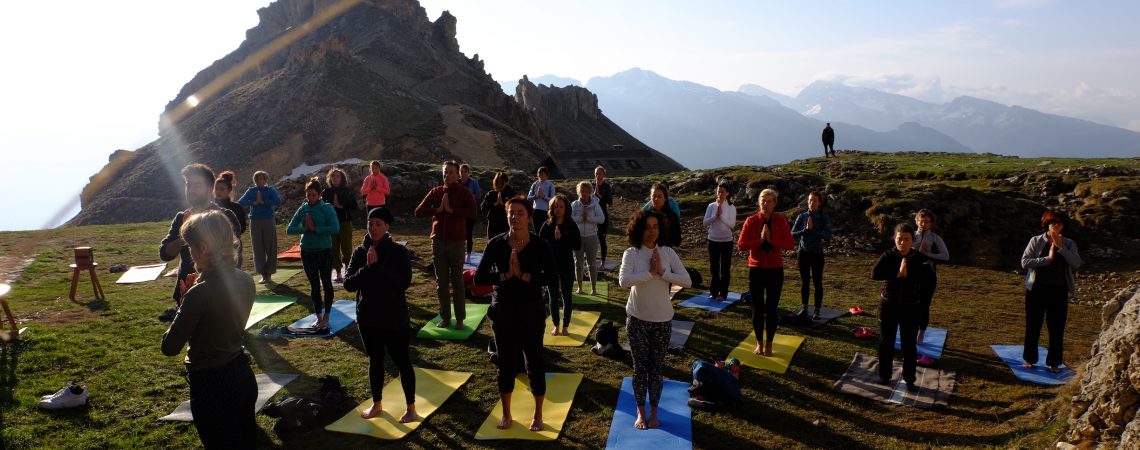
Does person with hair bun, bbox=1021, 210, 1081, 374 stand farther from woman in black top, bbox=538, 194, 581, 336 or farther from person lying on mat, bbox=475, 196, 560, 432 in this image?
person lying on mat, bbox=475, 196, 560, 432

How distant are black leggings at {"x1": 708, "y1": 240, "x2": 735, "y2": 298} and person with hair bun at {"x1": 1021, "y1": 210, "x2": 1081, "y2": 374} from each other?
458 cm

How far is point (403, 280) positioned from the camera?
237 inches

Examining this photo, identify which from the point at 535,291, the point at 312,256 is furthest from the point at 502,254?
the point at 312,256

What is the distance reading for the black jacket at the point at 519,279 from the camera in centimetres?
573

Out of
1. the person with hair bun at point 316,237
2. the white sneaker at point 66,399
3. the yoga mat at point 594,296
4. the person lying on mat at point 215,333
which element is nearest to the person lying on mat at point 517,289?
the person lying on mat at point 215,333

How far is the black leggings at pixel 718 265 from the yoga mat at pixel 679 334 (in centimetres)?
176

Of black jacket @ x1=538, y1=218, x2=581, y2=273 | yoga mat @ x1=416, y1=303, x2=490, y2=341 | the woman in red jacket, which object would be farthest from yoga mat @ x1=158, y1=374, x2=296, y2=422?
the woman in red jacket

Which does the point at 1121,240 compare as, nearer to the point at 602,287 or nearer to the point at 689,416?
the point at 602,287

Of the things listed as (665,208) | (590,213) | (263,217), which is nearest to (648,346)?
(665,208)

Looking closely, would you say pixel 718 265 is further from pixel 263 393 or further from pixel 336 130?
pixel 336 130

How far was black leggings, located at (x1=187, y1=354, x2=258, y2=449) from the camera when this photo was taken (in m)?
4.09

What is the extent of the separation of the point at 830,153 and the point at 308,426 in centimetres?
3498

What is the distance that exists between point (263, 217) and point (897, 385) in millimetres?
11521

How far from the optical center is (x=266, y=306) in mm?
11055
